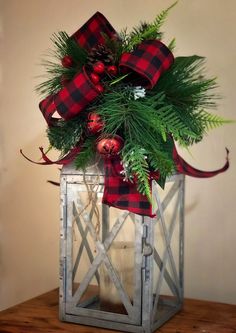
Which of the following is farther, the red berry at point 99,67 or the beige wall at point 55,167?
the beige wall at point 55,167

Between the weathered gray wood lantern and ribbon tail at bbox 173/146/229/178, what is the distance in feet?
0.10

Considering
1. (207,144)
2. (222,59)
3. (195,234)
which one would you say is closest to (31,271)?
(195,234)

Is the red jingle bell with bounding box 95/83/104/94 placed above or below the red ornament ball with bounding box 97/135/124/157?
above

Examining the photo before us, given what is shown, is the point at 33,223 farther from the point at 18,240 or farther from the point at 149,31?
the point at 149,31

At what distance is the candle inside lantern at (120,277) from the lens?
894mm

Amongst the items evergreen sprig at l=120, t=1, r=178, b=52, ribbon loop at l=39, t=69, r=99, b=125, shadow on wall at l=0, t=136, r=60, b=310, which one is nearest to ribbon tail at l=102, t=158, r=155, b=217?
ribbon loop at l=39, t=69, r=99, b=125

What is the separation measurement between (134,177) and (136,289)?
223mm

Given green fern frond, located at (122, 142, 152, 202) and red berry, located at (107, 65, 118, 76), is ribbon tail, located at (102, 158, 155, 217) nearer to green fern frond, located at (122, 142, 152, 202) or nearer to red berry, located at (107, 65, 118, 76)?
green fern frond, located at (122, 142, 152, 202)

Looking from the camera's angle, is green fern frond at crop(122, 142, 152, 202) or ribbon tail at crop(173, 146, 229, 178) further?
ribbon tail at crop(173, 146, 229, 178)

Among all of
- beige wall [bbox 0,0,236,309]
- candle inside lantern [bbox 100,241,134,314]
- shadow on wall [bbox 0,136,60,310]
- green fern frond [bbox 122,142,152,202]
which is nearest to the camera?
green fern frond [bbox 122,142,152,202]

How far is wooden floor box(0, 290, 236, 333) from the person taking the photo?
2.97ft

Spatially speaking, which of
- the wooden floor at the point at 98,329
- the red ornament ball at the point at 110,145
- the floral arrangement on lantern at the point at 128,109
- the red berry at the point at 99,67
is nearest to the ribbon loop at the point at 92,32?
the floral arrangement on lantern at the point at 128,109

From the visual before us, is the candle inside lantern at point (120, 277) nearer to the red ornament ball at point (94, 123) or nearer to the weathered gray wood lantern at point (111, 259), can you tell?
the weathered gray wood lantern at point (111, 259)

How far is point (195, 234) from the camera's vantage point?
1.18 metres
